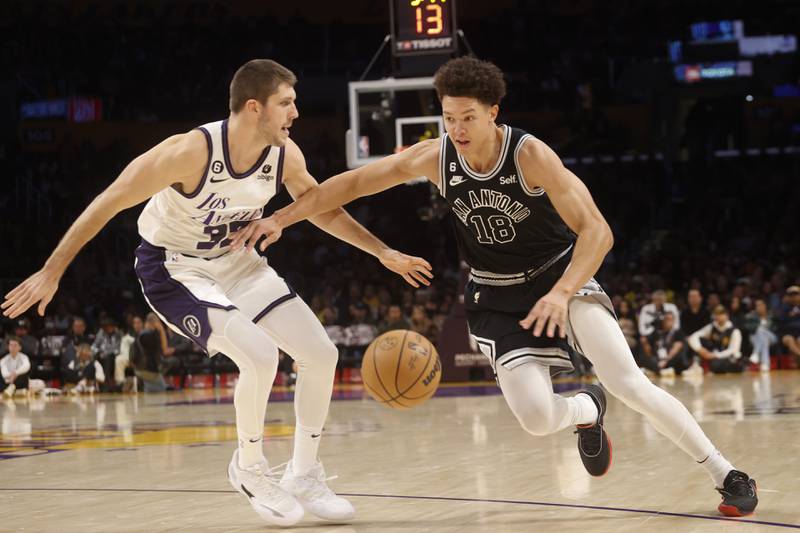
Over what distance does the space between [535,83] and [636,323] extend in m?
9.61

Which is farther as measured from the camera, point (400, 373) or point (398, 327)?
point (398, 327)

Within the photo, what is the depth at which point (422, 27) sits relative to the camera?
1346 cm

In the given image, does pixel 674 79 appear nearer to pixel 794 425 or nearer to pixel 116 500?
pixel 794 425

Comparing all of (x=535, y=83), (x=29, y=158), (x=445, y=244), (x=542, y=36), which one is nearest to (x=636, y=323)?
(x=445, y=244)

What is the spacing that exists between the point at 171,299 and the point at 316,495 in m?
1.10

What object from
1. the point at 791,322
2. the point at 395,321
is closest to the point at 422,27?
the point at 395,321

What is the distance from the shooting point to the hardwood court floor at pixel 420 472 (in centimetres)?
465

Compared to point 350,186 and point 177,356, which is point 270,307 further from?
point 177,356

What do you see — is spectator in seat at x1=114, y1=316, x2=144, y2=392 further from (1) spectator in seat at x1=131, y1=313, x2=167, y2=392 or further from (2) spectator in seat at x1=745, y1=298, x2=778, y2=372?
(2) spectator in seat at x1=745, y1=298, x2=778, y2=372

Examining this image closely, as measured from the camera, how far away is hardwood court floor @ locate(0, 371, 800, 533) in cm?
465

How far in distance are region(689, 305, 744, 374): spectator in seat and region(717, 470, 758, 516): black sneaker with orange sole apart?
1100 cm

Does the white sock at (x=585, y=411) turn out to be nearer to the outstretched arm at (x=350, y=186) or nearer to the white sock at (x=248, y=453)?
the outstretched arm at (x=350, y=186)

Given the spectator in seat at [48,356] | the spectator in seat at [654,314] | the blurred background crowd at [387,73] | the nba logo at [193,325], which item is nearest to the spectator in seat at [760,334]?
the spectator in seat at [654,314]

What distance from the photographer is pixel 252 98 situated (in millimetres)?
4883
